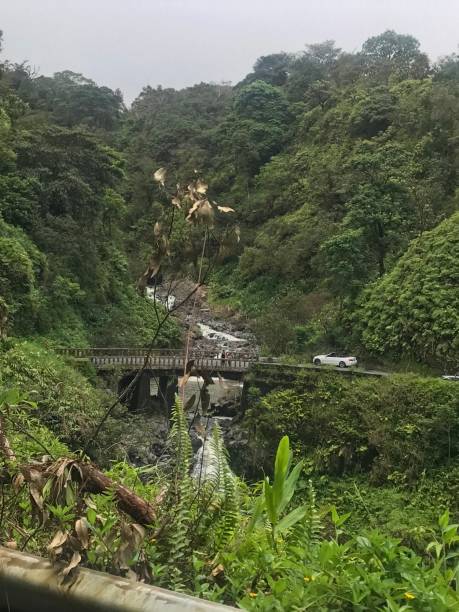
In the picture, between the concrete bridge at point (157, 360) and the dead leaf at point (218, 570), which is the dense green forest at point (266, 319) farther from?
the concrete bridge at point (157, 360)

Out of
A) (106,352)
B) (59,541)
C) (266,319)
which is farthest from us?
(266,319)

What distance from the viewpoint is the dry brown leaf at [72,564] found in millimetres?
1419

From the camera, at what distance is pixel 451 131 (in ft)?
96.9

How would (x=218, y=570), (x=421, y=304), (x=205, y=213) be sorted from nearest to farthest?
(x=218, y=570), (x=205, y=213), (x=421, y=304)

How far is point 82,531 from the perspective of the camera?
1.57 meters

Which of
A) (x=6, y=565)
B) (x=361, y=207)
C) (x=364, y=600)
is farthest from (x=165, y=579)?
(x=361, y=207)

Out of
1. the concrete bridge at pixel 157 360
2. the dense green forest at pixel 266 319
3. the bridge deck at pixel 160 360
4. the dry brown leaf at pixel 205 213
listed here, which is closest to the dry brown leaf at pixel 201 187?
the dense green forest at pixel 266 319

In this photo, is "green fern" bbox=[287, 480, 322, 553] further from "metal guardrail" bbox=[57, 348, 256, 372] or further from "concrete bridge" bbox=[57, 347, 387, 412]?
"metal guardrail" bbox=[57, 348, 256, 372]

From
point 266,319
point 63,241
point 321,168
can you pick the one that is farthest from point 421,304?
point 321,168

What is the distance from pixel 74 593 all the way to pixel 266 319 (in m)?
24.0

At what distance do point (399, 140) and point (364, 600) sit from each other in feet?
113

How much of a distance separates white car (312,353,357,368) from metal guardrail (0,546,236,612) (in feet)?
61.7

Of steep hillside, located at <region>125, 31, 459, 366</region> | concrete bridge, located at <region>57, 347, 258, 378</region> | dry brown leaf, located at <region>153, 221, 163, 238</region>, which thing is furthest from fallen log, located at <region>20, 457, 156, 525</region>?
concrete bridge, located at <region>57, 347, 258, 378</region>

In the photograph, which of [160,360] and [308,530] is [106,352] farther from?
[308,530]
